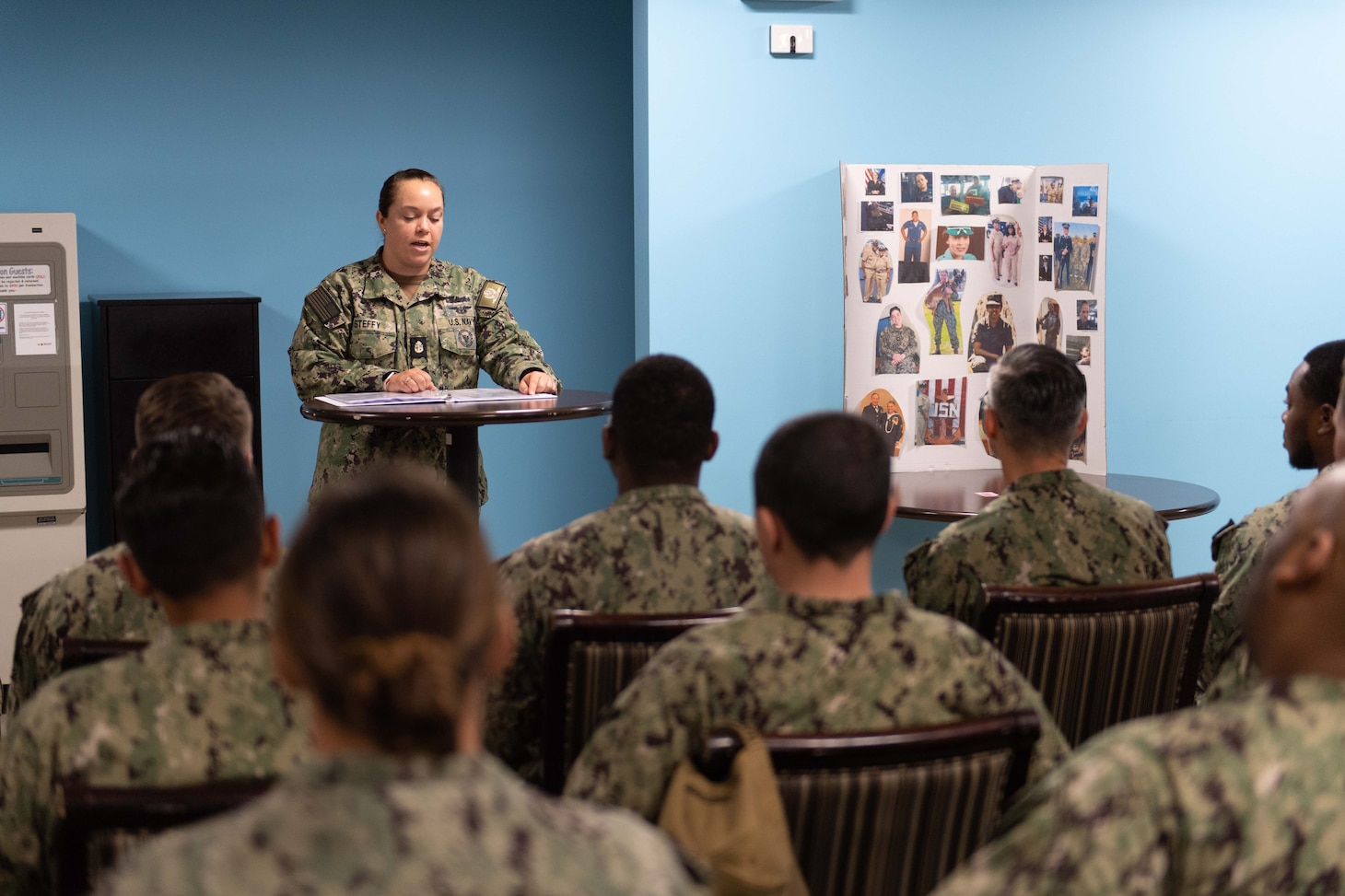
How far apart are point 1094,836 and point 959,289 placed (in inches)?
147

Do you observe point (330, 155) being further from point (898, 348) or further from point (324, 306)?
point (898, 348)

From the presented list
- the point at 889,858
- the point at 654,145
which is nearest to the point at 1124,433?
the point at 654,145

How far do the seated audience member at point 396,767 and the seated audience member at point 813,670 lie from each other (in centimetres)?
49

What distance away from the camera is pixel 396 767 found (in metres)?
0.93

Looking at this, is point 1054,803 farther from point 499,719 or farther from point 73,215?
point 73,215

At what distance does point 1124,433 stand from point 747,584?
3163 mm

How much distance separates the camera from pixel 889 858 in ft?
4.94

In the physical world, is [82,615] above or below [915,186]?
below

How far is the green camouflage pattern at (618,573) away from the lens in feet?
7.27

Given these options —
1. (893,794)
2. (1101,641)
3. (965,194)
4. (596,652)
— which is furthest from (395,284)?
(893,794)

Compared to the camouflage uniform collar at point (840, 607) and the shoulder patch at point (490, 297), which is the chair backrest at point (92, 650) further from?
the shoulder patch at point (490, 297)

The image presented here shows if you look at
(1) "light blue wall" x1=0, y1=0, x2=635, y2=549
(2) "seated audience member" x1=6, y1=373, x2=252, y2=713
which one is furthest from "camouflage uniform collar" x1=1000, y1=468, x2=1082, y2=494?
(1) "light blue wall" x1=0, y1=0, x2=635, y2=549

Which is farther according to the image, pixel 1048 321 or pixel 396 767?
pixel 1048 321

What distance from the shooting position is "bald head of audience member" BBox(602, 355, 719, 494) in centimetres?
240
